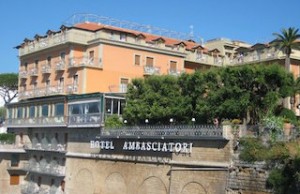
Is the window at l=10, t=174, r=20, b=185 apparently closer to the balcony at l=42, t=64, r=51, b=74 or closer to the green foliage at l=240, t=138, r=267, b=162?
the balcony at l=42, t=64, r=51, b=74

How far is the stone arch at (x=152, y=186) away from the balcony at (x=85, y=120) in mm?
7084

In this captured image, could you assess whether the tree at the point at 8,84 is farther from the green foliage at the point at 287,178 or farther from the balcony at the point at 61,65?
the green foliage at the point at 287,178

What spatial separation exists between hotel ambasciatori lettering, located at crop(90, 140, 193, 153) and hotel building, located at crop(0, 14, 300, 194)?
66 mm

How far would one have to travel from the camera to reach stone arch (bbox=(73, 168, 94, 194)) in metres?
38.6

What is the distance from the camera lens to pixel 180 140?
30.8 m

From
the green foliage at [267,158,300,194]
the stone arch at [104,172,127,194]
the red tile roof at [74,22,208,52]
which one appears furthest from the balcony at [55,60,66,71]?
the green foliage at [267,158,300,194]

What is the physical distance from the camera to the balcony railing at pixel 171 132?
2831 cm

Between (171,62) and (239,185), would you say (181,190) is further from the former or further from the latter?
(171,62)

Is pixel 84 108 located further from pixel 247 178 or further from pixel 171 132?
pixel 247 178

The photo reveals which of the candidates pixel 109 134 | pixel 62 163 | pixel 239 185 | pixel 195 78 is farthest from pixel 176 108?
pixel 62 163

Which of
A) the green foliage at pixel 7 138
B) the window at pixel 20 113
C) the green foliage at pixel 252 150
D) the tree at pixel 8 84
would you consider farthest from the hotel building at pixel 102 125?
the tree at pixel 8 84

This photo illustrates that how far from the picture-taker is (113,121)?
37875mm

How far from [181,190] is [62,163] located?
56.0ft

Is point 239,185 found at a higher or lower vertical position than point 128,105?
lower
